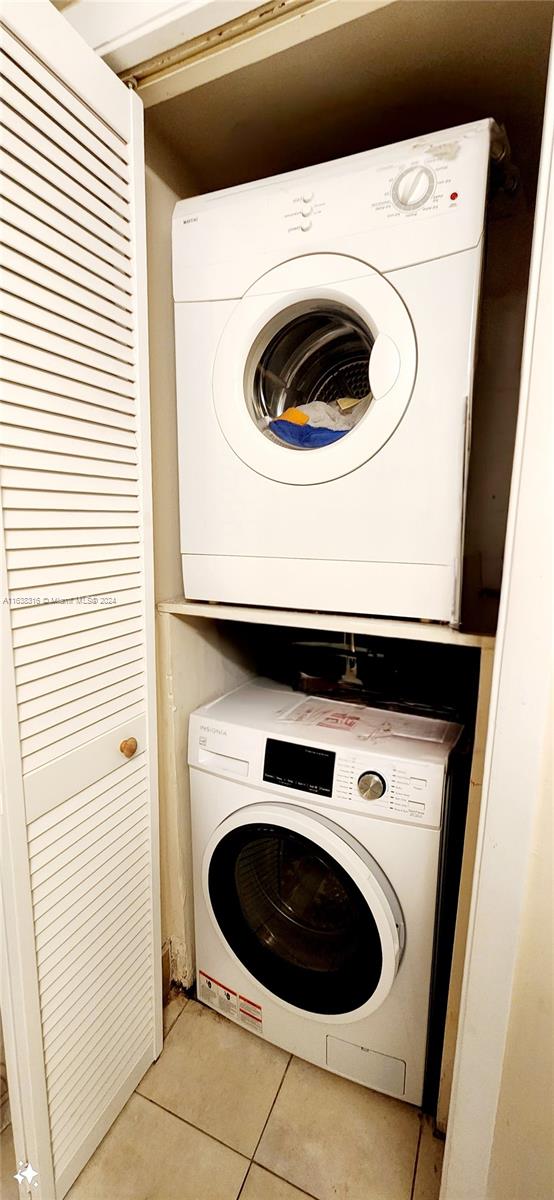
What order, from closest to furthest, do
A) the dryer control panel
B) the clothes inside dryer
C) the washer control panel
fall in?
1. the dryer control panel
2. the washer control panel
3. the clothes inside dryer

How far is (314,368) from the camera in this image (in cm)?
118

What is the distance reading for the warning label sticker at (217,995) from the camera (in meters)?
1.24

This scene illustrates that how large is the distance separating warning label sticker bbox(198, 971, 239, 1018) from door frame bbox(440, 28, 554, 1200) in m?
0.57

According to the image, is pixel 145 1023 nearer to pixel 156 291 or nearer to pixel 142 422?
pixel 142 422

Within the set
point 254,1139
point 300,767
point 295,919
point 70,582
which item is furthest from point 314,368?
point 254,1139

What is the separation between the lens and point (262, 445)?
1.02 metres

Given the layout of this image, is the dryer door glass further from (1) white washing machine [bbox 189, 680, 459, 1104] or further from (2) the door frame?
(2) the door frame

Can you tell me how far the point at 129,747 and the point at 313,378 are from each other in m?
0.91

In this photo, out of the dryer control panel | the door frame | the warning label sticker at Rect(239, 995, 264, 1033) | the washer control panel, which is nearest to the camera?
the door frame

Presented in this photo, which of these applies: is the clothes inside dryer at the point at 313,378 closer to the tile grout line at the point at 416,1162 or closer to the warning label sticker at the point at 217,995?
the warning label sticker at the point at 217,995

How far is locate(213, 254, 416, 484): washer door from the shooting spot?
35.1 inches

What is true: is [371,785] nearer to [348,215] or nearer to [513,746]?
[513,746]

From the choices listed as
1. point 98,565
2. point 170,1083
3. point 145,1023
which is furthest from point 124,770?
point 170,1083

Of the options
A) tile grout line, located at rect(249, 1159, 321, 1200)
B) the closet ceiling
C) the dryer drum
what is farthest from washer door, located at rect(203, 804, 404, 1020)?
the closet ceiling
